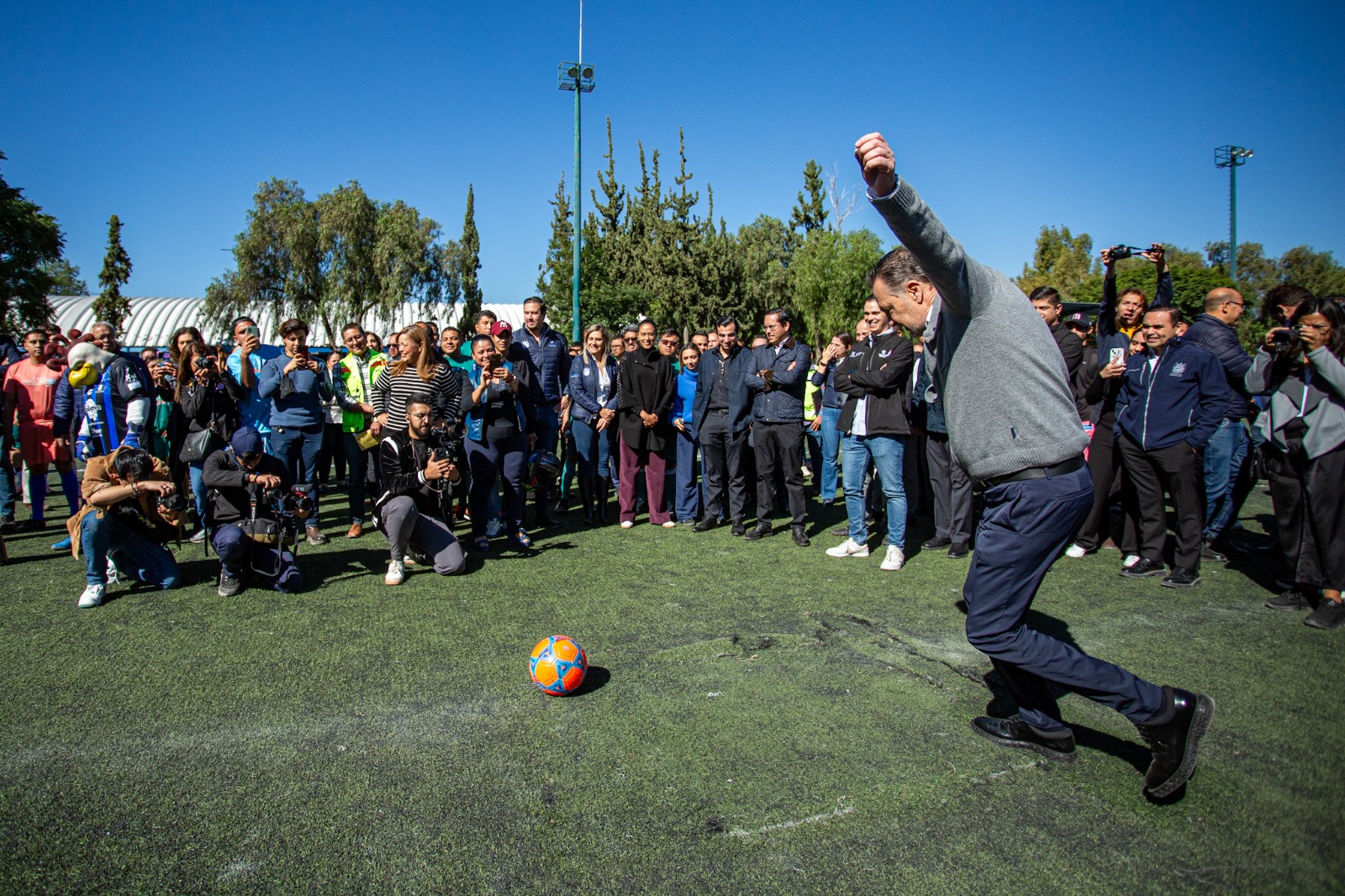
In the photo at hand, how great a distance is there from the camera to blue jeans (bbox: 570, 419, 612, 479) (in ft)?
28.9

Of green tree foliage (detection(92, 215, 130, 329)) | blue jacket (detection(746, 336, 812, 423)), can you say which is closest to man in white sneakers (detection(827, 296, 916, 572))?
blue jacket (detection(746, 336, 812, 423))

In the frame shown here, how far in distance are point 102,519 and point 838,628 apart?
5.38 metres

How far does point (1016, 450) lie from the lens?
3172 mm

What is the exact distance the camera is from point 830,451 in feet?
32.1

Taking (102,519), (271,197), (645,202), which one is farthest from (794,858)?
(271,197)

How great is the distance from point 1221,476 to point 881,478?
3.38 metres

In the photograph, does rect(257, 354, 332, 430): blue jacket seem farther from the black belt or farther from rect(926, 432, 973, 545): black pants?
the black belt

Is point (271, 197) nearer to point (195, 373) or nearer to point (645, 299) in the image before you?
point (645, 299)

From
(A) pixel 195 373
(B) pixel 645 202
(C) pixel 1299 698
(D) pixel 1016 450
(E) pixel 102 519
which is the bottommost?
(C) pixel 1299 698

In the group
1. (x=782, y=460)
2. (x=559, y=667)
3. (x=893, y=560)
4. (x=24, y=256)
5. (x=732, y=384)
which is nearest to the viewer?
(x=559, y=667)

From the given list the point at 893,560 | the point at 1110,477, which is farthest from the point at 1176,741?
the point at 1110,477

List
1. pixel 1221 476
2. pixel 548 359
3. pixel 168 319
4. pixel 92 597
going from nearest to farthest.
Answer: pixel 92 597 → pixel 1221 476 → pixel 548 359 → pixel 168 319

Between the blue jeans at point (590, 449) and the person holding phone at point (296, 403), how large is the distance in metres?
2.70

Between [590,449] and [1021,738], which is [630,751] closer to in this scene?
[1021,738]
